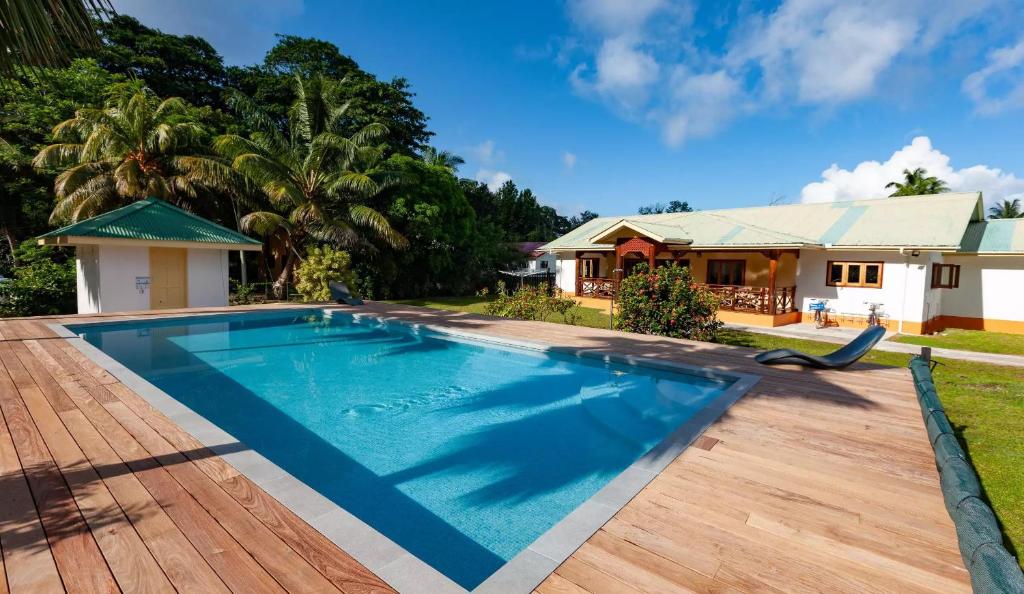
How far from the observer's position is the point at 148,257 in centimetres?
1470

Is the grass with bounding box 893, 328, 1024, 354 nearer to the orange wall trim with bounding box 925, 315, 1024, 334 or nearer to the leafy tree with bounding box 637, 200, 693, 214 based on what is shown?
A: the orange wall trim with bounding box 925, 315, 1024, 334

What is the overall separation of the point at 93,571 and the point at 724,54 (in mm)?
22338

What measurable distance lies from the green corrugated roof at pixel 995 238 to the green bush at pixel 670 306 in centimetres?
1169

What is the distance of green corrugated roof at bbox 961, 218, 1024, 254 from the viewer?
15130 millimetres

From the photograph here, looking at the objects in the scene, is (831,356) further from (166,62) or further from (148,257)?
(166,62)

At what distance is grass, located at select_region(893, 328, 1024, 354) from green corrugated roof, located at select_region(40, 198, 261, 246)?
2167 centimetres

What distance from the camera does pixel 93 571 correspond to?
2383 millimetres

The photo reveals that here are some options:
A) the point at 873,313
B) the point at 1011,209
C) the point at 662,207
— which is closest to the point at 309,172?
the point at 873,313

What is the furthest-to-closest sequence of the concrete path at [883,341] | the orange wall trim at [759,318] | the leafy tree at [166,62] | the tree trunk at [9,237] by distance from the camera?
the leafy tree at [166,62]
the tree trunk at [9,237]
the orange wall trim at [759,318]
the concrete path at [883,341]

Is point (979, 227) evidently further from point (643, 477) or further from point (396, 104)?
point (396, 104)

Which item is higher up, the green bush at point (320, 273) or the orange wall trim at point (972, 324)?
the green bush at point (320, 273)

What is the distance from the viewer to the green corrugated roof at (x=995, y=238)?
596 inches

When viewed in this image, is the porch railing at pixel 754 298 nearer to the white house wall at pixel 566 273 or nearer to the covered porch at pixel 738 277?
the covered porch at pixel 738 277

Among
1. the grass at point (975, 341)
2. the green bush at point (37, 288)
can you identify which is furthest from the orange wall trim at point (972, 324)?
the green bush at point (37, 288)
